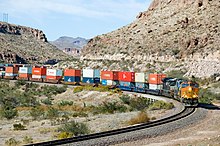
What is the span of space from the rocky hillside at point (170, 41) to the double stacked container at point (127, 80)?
15.6 metres

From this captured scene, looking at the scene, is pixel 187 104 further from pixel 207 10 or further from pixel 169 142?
pixel 207 10

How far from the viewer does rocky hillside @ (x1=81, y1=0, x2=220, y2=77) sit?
7625 centimetres

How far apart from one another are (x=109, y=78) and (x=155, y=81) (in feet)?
44.5

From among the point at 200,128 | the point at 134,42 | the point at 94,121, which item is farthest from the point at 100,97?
the point at 134,42

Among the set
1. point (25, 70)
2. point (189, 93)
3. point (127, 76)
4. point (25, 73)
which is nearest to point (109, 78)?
point (127, 76)

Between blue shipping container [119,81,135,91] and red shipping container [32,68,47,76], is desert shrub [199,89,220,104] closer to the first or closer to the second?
blue shipping container [119,81,135,91]

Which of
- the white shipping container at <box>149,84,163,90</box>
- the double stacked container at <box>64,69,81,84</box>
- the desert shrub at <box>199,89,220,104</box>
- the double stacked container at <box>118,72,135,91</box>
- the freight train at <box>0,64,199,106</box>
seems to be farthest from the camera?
the double stacked container at <box>64,69,81,84</box>

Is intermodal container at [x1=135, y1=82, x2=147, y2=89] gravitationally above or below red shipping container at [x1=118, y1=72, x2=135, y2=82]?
below

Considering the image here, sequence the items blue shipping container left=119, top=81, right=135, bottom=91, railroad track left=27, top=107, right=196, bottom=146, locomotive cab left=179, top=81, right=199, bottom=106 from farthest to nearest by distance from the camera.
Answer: blue shipping container left=119, top=81, right=135, bottom=91 < locomotive cab left=179, top=81, right=199, bottom=106 < railroad track left=27, top=107, right=196, bottom=146

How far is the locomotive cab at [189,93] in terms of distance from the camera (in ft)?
112

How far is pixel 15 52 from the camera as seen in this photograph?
6634 inches

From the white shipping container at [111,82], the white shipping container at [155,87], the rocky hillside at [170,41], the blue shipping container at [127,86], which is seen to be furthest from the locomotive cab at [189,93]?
the rocky hillside at [170,41]

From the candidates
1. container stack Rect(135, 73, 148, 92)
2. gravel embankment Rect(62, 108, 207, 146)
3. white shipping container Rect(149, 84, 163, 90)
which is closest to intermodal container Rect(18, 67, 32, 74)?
container stack Rect(135, 73, 148, 92)

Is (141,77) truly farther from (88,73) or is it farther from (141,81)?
(88,73)
